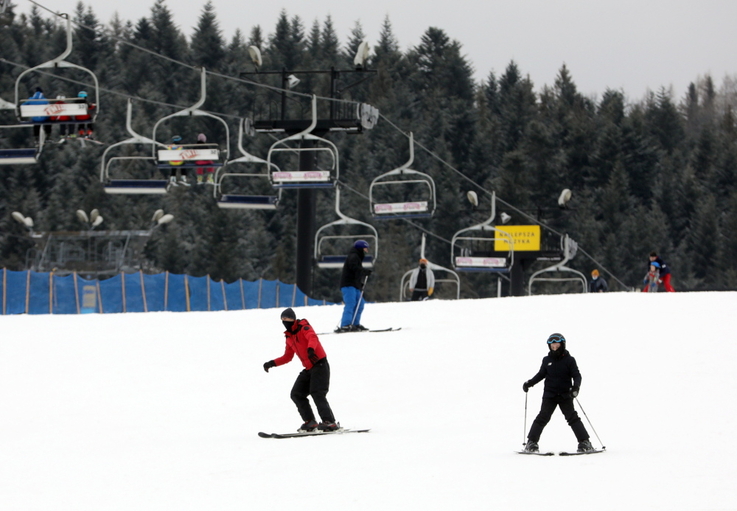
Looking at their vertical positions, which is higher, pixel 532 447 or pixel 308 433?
pixel 532 447

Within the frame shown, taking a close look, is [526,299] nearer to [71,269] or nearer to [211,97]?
[71,269]

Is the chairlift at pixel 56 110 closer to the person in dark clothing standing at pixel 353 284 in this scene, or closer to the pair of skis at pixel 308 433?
the person in dark clothing standing at pixel 353 284

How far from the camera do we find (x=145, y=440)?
11227 millimetres

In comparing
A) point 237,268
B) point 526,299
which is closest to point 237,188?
point 237,268

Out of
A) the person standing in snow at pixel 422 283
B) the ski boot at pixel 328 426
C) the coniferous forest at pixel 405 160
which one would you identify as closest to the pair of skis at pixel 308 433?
the ski boot at pixel 328 426

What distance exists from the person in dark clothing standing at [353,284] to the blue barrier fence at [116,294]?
11.8 meters

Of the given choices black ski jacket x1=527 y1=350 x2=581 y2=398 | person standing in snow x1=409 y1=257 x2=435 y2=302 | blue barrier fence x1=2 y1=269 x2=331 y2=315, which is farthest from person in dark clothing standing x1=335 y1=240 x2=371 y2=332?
blue barrier fence x1=2 y1=269 x2=331 y2=315

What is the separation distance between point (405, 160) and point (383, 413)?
81659 mm

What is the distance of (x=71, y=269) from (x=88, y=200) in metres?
11.3

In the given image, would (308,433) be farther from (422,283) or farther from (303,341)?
(422,283)

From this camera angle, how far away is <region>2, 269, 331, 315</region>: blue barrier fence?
29.1 m

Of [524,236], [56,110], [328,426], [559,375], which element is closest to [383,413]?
[328,426]

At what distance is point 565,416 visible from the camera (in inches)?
380

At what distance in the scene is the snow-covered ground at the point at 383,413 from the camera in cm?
828
